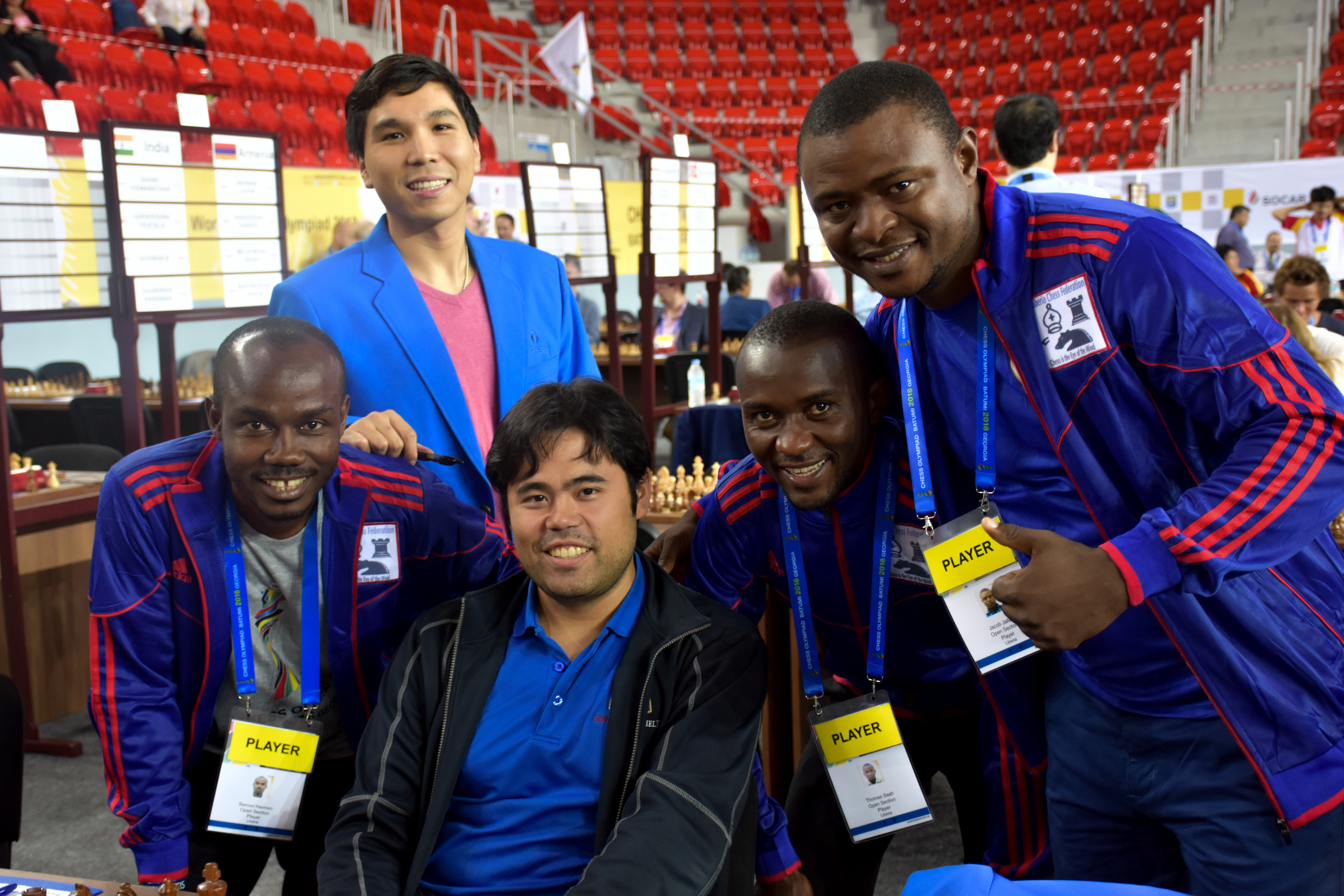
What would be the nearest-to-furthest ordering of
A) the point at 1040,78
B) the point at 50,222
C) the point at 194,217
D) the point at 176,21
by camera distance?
the point at 50,222
the point at 194,217
the point at 176,21
the point at 1040,78

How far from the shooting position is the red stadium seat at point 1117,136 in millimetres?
12984

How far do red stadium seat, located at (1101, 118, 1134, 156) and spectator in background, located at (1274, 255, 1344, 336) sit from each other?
29.6 ft

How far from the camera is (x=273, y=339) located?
5.65 feet

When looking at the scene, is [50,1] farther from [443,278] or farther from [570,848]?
[570,848]

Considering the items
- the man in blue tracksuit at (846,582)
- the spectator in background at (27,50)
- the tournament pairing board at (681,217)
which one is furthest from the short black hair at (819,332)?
the spectator in background at (27,50)

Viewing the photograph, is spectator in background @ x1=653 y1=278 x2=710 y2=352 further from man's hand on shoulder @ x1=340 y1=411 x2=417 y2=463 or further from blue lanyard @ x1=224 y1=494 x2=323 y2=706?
blue lanyard @ x1=224 y1=494 x2=323 y2=706

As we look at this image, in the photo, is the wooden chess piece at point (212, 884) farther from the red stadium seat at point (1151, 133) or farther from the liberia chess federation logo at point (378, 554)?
the red stadium seat at point (1151, 133)

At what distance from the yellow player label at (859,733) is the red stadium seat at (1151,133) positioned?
12.9 m

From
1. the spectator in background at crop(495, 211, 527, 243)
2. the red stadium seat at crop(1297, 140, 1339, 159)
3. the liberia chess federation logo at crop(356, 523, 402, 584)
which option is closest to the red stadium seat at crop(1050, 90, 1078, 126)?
the red stadium seat at crop(1297, 140, 1339, 159)

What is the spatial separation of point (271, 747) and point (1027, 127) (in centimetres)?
333

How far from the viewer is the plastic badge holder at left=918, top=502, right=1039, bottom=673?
1.53m

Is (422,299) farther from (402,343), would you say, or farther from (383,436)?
(383,436)

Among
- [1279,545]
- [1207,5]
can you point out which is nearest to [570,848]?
[1279,545]

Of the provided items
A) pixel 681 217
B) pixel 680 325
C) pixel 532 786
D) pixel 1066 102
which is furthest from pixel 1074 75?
pixel 532 786
